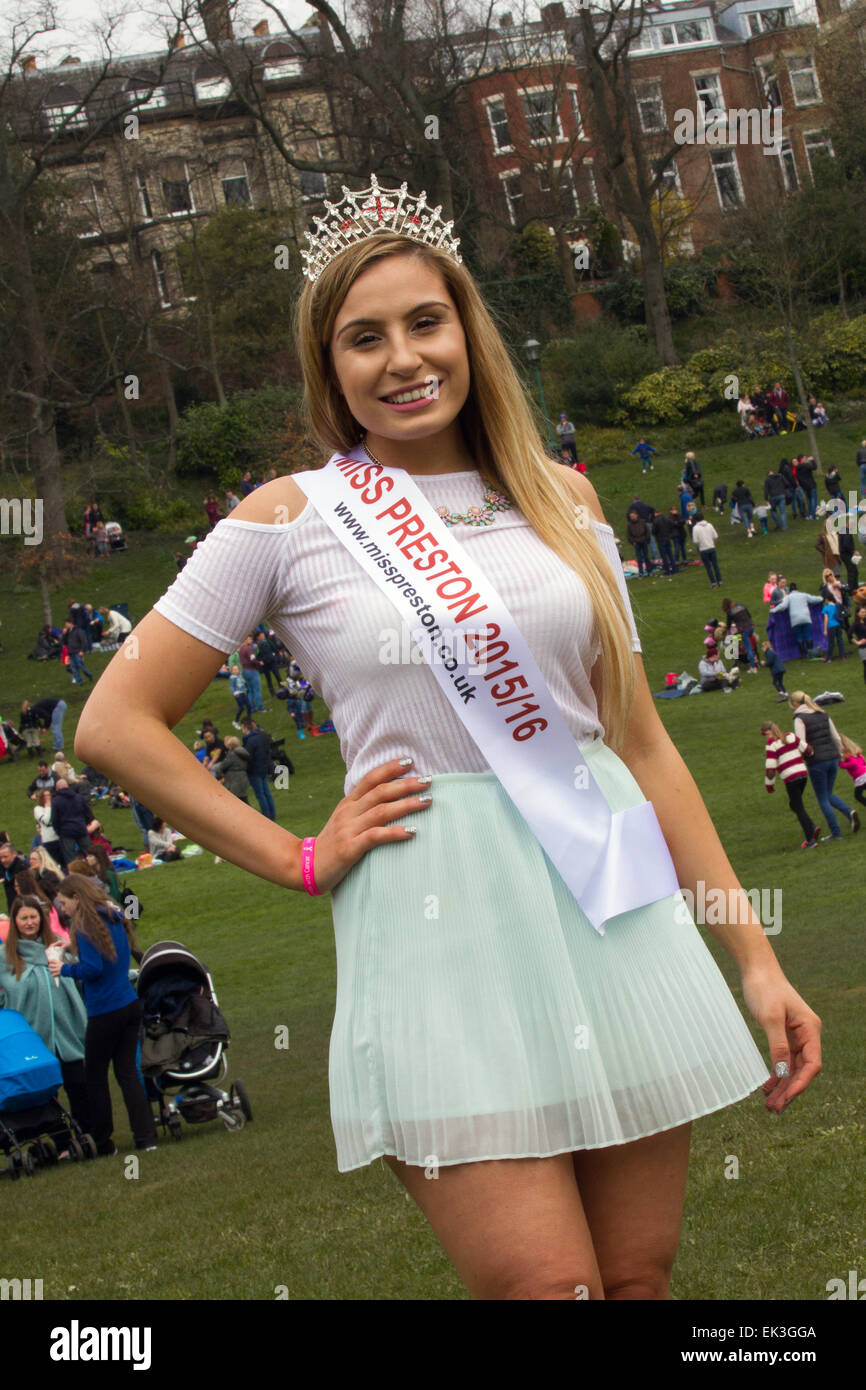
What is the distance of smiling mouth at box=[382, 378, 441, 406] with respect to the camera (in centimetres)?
256

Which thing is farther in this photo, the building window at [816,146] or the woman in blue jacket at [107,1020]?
the building window at [816,146]

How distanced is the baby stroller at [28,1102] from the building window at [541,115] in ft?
168

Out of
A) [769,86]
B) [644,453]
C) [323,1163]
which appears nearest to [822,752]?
[323,1163]

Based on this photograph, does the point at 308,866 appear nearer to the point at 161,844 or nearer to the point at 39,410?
the point at 161,844

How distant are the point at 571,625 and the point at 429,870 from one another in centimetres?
46

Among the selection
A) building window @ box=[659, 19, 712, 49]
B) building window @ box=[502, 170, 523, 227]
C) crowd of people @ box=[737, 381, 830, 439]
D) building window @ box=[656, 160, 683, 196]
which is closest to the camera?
crowd of people @ box=[737, 381, 830, 439]

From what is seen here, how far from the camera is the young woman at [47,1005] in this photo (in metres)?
10.5

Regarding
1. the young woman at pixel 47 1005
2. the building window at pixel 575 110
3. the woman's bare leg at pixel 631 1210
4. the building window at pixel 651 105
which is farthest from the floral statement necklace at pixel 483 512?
the building window at pixel 651 105

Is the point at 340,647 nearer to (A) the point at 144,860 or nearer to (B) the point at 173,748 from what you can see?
(B) the point at 173,748

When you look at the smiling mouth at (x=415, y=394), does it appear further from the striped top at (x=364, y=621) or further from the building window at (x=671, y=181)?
the building window at (x=671, y=181)

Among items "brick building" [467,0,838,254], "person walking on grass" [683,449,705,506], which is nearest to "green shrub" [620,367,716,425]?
"brick building" [467,0,838,254]

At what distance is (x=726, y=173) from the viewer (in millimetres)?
63188

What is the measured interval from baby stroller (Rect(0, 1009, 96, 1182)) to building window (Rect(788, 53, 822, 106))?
196 ft

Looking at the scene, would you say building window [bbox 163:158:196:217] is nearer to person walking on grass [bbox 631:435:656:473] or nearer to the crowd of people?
person walking on grass [bbox 631:435:656:473]
